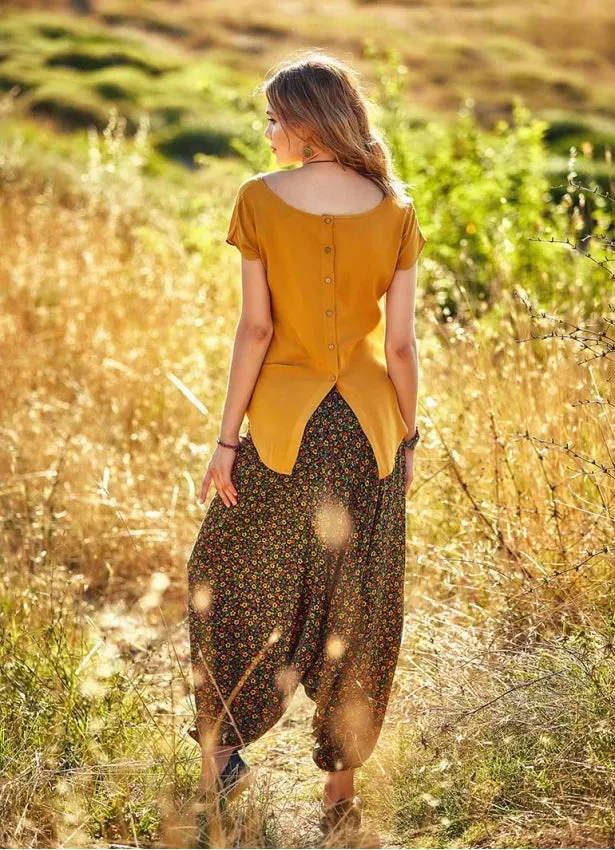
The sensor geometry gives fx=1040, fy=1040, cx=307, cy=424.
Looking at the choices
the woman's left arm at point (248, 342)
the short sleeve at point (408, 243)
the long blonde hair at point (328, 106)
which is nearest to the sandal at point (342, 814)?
the woman's left arm at point (248, 342)

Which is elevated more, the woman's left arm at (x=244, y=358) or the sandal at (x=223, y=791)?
the woman's left arm at (x=244, y=358)

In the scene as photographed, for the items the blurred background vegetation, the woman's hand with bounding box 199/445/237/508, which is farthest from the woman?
the blurred background vegetation

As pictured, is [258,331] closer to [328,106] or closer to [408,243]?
[408,243]

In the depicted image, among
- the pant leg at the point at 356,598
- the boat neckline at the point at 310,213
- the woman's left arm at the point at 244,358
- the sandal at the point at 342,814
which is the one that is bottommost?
the sandal at the point at 342,814

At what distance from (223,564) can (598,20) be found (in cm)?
4001

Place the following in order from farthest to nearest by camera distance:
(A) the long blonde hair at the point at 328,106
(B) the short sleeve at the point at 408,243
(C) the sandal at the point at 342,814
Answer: (C) the sandal at the point at 342,814 < (B) the short sleeve at the point at 408,243 < (A) the long blonde hair at the point at 328,106

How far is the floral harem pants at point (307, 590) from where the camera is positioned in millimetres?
2648

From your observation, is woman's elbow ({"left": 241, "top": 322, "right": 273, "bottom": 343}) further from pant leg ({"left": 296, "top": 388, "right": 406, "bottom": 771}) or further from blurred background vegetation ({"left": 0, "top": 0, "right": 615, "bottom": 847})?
blurred background vegetation ({"left": 0, "top": 0, "right": 615, "bottom": 847})

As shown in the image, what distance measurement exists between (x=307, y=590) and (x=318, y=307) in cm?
74

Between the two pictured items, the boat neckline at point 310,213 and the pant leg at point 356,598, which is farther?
the pant leg at point 356,598

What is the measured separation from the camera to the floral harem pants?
8.69 ft

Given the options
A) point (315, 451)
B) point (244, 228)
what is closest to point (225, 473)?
point (315, 451)

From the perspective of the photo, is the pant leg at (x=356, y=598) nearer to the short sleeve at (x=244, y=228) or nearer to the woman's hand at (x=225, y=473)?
the woman's hand at (x=225, y=473)

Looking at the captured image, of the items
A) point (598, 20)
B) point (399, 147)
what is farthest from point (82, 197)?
→ point (598, 20)
